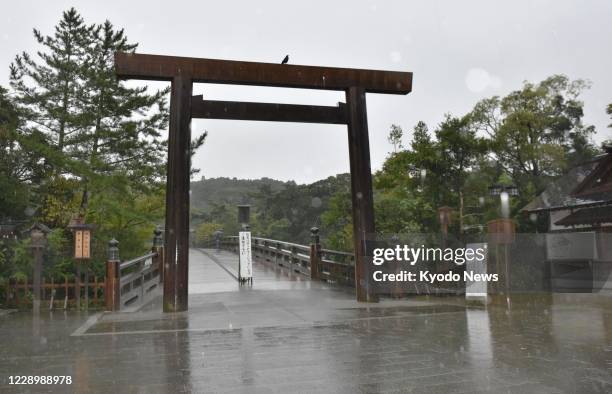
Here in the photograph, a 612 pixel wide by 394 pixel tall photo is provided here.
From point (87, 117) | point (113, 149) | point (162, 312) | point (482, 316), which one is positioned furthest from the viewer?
point (113, 149)

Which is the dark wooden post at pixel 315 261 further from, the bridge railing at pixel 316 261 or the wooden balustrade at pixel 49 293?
the wooden balustrade at pixel 49 293

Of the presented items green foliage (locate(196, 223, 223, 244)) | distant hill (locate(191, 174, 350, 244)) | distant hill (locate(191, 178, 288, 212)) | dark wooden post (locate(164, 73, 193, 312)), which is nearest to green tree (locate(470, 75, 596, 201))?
distant hill (locate(191, 174, 350, 244))

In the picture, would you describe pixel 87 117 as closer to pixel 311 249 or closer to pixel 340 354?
pixel 311 249

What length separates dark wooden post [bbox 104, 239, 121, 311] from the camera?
9562 millimetres

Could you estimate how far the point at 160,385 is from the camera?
455cm

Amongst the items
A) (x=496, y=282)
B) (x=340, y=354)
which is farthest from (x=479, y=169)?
(x=340, y=354)

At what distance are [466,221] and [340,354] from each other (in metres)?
13.9

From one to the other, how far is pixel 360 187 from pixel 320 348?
4795 mm

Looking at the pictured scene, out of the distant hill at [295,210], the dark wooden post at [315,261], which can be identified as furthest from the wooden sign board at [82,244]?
the distant hill at [295,210]

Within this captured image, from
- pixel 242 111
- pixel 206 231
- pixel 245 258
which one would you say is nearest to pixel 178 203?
pixel 242 111

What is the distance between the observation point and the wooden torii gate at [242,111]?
30.1 feet

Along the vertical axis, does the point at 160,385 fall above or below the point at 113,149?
below

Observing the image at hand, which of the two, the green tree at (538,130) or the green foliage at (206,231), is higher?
the green tree at (538,130)

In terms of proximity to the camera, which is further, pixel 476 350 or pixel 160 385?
pixel 476 350
